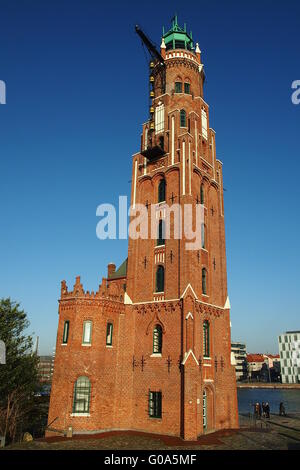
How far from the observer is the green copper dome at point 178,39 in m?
36.8

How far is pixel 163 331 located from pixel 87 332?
5645 mm

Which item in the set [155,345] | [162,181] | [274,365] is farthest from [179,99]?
[274,365]

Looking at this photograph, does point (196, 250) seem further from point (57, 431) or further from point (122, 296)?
point (57, 431)

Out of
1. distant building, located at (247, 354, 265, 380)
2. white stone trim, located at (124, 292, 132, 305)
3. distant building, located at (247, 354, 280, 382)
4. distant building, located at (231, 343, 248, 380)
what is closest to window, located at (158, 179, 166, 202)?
white stone trim, located at (124, 292, 132, 305)

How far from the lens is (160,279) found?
28516mm

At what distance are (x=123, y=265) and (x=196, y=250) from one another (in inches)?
444

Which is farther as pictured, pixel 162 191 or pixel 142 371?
pixel 162 191

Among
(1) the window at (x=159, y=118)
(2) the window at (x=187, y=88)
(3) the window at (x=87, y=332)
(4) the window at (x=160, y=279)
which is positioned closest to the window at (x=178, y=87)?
(2) the window at (x=187, y=88)

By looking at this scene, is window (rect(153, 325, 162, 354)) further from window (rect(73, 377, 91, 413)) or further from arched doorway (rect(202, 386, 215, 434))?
window (rect(73, 377, 91, 413))

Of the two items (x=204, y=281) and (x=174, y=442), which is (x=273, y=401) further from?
(x=174, y=442)

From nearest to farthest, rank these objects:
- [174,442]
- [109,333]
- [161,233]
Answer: [174,442], [109,333], [161,233]

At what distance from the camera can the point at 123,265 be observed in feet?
121

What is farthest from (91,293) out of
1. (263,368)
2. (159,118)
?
(263,368)

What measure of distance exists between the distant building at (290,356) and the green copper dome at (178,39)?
135 metres
